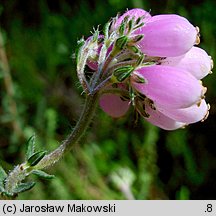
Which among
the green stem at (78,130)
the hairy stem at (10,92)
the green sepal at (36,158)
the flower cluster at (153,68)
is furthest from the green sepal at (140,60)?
the hairy stem at (10,92)

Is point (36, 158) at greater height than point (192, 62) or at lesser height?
→ lesser

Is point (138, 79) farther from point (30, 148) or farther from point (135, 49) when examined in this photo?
point (30, 148)

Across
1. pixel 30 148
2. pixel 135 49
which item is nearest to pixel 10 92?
pixel 30 148

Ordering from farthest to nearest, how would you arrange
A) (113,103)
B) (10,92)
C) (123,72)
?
1. (10,92)
2. (113,103)
3. (123,72)

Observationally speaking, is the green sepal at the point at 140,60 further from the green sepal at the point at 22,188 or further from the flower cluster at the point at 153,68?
the green sepal at the point at 22,188

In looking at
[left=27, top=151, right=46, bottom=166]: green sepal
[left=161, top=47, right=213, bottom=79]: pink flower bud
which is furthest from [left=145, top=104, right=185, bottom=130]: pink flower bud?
[left=27, top=151, right=46, bottom=166]: green sepal

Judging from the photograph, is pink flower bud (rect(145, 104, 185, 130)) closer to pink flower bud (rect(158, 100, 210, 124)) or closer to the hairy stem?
pink flower bud (rect(158, 100, 210, 124))

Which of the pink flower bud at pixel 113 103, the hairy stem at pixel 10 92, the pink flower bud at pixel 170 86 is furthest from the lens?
the hairy stem at pixel 10 92

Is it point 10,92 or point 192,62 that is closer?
point 192,62

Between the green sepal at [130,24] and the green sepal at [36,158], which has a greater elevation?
the green sepal at [130,24]
